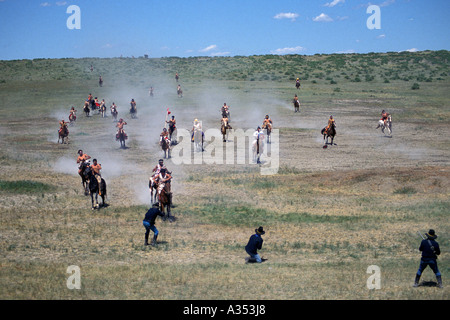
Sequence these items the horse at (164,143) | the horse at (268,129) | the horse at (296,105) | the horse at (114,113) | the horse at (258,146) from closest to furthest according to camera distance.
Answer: the horse at (258,146) < the horse at (164,143) < the horse at (268,129) < the horse at (114,113) < the horse at (296,105)

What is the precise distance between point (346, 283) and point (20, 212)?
13493 millimetres

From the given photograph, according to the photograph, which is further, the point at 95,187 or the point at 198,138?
the point at 198,138

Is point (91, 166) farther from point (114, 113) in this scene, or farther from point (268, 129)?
point (114, 113)

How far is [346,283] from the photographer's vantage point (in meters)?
12.8

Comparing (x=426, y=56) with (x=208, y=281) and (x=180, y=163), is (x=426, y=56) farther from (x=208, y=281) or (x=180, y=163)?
(x=208, y=281)
